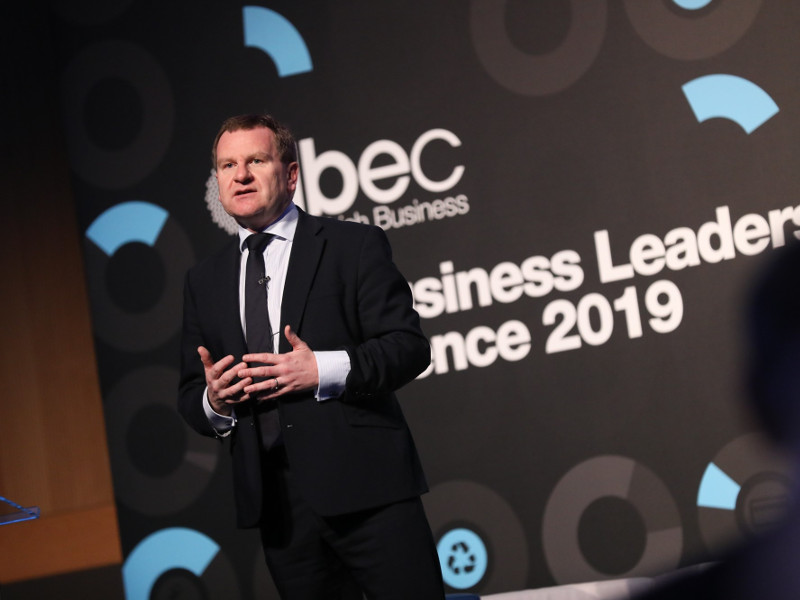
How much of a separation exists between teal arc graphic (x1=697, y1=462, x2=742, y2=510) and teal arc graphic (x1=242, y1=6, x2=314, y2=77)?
228 centimetres

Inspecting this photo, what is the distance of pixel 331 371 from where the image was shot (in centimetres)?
180

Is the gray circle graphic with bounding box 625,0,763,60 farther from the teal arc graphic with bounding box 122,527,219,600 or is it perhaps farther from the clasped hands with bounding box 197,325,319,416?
the teal arc graphic with bounding box 122,527,219,600

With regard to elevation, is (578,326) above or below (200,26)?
below

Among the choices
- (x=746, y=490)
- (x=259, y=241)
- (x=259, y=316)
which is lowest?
(x=746, y=490)

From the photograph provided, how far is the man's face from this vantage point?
1961 millimetres

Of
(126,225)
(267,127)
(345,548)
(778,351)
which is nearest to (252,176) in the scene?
(267,127)

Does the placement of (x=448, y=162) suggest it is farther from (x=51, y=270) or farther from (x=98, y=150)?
(x=51, y=270)

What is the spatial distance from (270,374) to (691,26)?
2.46 meters

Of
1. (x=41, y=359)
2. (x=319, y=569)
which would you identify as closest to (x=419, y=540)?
(x=319, y=569)

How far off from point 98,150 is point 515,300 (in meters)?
1.90

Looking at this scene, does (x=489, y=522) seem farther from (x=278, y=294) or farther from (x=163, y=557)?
(x=278, y=294)

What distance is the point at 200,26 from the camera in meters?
3.68

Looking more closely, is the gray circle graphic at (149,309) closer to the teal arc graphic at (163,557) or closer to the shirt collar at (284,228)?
the teal arc graphic at (163,557)

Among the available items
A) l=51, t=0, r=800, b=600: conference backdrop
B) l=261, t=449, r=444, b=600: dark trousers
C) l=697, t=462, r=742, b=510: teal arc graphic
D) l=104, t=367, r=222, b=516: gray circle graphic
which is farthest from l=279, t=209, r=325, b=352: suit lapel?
l=697, t=462, r=742, b=510: teal arc graphic
